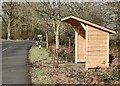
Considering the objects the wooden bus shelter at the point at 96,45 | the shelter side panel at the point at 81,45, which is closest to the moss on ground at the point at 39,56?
the shelter side panel at the point at 81,45

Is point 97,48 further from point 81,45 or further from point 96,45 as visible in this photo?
point 81,45

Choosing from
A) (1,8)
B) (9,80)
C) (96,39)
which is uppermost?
(1,8)

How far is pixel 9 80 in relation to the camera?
43.1 ft

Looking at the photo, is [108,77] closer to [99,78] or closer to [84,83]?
[99,78]

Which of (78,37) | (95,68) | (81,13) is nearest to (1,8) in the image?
(81,13)

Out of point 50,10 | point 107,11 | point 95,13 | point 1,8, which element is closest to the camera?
point 107,11

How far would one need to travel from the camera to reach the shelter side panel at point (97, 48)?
17.1 metres

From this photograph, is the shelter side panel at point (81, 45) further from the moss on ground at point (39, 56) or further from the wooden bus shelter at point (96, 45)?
the wooden bus shelter at point (96, 45)

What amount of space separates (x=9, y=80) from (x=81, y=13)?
Answer: 15592mm

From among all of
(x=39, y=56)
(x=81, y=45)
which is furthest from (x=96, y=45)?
(x=39, y=56)

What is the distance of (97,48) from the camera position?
1733cm

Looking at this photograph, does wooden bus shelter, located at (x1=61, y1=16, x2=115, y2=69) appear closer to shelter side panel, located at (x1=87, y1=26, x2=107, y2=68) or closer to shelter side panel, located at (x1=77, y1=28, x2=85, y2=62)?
shelter side panel, located at (x1=87, y1=26, x2=107, y2=68)

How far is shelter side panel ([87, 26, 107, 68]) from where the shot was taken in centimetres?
1711

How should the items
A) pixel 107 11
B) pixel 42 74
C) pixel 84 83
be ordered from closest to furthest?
pixel 84 83, pixel 42 74, pixel 107 11
